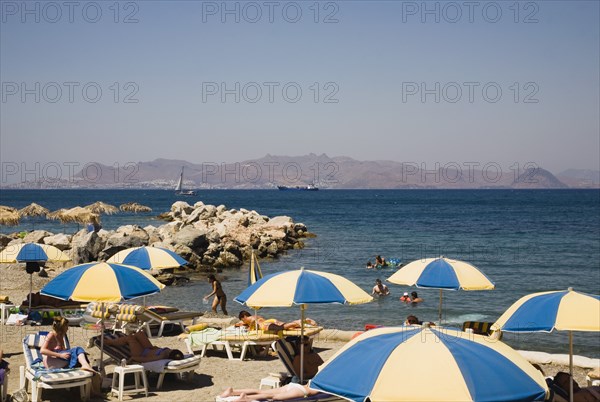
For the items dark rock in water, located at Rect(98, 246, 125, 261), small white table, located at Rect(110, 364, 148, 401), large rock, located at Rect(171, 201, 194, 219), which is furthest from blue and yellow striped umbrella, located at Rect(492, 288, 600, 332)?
large rock, located at Rect(171, 201, 194, 219)

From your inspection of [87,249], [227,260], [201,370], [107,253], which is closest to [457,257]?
[227,260]

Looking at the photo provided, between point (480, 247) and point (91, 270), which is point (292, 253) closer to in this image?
point (480, 247)

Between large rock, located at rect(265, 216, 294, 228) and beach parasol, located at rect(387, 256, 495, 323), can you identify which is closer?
beach parasol, located at rect(387, 256, 495, 323)

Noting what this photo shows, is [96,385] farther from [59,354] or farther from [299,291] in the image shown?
[299,291]

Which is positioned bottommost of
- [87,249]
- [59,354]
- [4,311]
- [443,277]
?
[4,311]

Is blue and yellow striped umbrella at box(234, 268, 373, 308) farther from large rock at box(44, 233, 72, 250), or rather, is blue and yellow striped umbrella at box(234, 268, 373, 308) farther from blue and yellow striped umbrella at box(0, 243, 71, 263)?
large rock at box(44, 233, 72, 250)

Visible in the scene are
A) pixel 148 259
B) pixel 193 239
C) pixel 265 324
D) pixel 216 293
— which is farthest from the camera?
pixel 193 239

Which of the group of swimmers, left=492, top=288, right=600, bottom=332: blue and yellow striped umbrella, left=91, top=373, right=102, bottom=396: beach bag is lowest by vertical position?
the group of swimmers

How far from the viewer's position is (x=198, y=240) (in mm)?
33719

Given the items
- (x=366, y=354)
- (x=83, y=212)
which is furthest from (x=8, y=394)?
(x=83, y=212)

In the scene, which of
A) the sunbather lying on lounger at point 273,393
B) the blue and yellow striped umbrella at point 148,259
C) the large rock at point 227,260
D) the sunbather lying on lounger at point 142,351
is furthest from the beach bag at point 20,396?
the large rock at point 227,260

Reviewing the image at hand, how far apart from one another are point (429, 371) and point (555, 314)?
2.93m

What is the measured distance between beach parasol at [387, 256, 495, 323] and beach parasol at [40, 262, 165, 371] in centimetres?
522

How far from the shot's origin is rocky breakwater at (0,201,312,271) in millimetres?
30062
